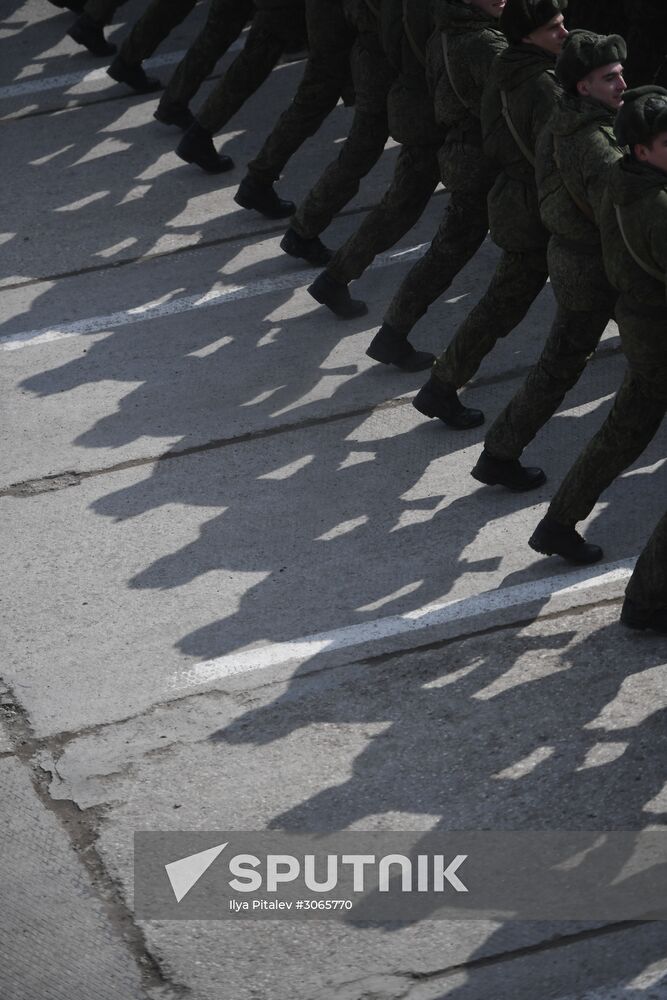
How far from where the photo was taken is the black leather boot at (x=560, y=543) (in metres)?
5.71

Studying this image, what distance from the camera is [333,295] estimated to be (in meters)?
7.79

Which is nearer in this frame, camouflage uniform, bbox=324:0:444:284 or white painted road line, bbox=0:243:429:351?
camouflage uniform, bbox=324:0:444:284

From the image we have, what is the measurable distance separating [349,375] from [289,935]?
3.52 m

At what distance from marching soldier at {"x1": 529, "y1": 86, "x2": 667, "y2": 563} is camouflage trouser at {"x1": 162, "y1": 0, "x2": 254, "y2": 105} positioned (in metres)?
4.71

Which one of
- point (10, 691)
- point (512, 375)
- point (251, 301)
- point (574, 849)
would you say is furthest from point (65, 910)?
point (251, 301)

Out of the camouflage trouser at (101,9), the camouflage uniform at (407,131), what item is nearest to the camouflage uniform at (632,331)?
the camouflage uniform at (407,131)

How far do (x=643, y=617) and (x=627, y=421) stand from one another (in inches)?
26.0

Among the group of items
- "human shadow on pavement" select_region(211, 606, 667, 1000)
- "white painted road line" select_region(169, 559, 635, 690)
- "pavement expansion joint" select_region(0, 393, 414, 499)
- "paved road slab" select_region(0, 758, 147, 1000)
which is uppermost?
"pavement expansion joint" select_region(0, 393, 414, 499)

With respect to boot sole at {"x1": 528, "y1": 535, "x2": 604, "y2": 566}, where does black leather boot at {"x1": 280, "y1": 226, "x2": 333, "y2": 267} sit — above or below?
above

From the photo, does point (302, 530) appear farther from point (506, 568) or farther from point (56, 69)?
point (56, 69)

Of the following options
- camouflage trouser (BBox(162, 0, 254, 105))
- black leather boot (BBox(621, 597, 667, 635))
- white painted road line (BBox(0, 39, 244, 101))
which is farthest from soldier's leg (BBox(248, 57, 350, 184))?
black leather boot (BBox(621, 597, 667, 635))

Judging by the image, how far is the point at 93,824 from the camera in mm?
4773

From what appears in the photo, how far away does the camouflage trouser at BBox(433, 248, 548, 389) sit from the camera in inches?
247

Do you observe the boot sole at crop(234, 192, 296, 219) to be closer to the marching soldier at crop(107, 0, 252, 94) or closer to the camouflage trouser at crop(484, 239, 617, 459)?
the marching soldier at crop(107, 0, 252, 94)
